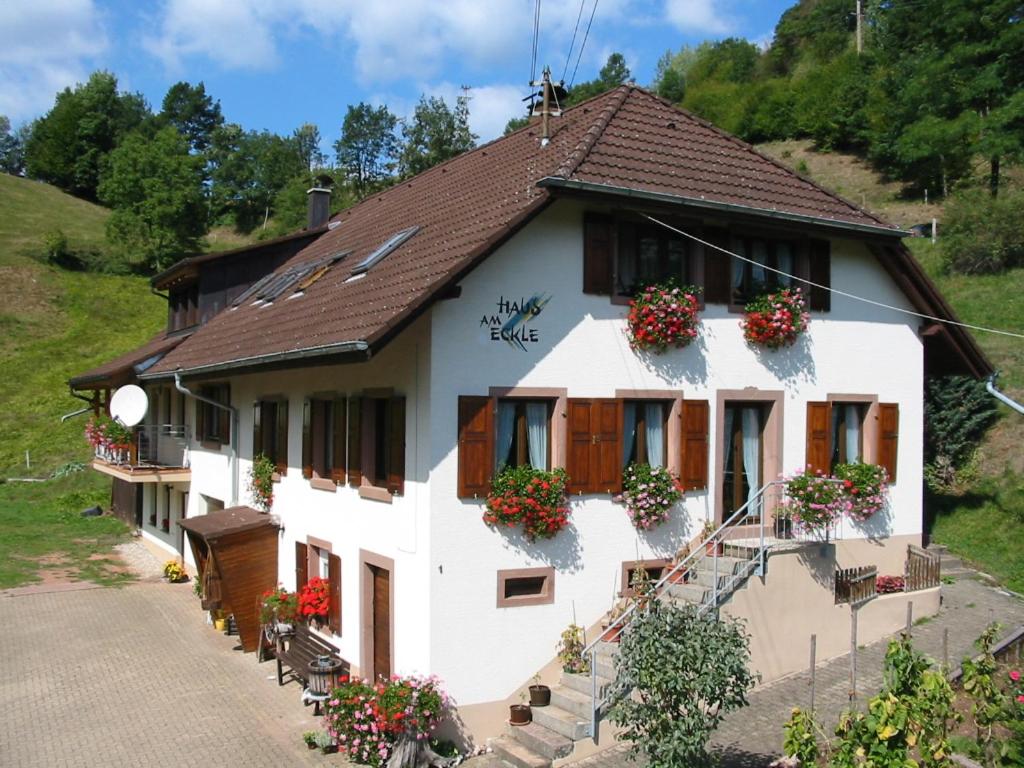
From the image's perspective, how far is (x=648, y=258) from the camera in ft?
41.4

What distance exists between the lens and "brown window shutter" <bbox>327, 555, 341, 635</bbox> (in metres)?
13.3

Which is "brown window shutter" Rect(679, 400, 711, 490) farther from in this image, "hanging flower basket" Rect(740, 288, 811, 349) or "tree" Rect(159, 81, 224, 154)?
"tree" Rect(159, 81, 224, 154)

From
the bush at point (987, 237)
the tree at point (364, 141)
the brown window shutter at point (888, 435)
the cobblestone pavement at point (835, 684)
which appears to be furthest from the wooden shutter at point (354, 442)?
the tree at point (364, 141)

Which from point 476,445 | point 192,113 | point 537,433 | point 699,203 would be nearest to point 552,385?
point 537,433

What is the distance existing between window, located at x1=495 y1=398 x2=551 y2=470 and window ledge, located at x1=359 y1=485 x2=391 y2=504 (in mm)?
1464

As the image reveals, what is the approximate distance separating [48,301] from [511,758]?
49658mm

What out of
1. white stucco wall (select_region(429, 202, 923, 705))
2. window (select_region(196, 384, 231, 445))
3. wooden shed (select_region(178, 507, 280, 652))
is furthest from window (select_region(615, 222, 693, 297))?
window (select_region(196, 384, 231, 445))

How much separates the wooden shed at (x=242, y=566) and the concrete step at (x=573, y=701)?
610 centimetres

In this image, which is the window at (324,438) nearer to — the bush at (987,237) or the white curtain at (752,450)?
the white curtain at (752,450)

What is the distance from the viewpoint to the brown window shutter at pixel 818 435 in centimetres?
1380

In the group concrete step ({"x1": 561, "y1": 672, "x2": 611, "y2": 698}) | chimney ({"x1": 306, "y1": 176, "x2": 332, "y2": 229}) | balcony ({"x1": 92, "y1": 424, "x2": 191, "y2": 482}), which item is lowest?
concrete step ({"x1": 561, "y1": 672, "x2": 611, "y2": 698})

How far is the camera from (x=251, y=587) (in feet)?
50.9

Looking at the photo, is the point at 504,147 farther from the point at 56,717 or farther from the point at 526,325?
the point at 56,717

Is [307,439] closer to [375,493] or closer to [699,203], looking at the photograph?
[375,493]
